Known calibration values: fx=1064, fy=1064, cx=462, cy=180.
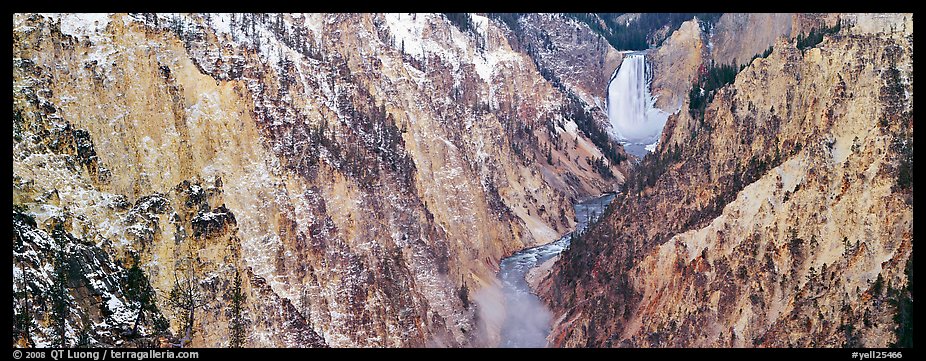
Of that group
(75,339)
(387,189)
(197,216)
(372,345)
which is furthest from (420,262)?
(75,339)

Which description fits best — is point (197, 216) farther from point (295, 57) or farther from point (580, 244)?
point (580, 244)

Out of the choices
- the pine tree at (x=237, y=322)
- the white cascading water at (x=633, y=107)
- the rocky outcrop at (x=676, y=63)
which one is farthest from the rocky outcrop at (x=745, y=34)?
the pine tree at (x=237, y=322)

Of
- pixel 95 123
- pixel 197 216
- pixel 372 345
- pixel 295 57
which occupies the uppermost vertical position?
pixel 295 57

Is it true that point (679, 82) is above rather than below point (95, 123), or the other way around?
above

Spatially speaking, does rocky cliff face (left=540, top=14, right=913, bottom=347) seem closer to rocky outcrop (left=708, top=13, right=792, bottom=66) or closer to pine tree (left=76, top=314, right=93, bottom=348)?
rocky outcrop (left=708, top=13, right=792, bottom=66)

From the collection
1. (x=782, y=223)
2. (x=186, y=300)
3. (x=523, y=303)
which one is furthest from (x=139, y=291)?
(x=523, y=303)

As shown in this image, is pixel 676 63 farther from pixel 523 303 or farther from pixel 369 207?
pixel 369 207
